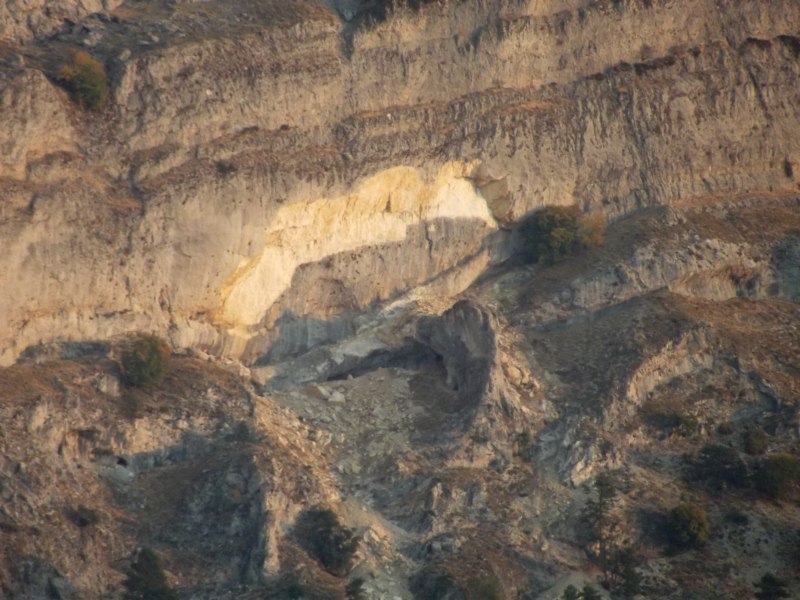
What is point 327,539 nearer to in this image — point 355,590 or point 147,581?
point 355,590

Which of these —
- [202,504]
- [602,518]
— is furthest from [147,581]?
[602,518]

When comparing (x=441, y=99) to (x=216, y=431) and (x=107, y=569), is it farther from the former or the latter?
(x=107, y=569)

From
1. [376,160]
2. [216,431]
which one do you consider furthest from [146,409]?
[376,160]

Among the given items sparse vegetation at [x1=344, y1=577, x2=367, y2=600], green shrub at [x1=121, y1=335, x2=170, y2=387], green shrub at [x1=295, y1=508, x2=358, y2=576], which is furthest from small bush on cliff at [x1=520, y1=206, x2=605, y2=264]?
sparse vegetation at [x1=344, y1=577, x2=367, y2=600]

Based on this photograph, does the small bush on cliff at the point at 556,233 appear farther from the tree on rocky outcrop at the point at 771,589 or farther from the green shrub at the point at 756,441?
the tree on rocky outcrop at the point at 771,589

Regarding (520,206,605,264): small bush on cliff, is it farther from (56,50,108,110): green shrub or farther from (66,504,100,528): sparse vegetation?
(66,504,100,528): sparse vegetation
